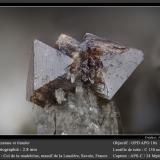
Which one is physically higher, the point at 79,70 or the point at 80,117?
the point at 79,70

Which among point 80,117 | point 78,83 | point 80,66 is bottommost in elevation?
point 80,117

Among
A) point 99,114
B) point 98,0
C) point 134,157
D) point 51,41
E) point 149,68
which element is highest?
point 98,0

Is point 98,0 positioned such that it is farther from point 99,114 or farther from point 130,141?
point 130,141

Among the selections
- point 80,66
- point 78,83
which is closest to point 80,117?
point 78,83

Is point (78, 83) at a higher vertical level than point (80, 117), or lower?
higher

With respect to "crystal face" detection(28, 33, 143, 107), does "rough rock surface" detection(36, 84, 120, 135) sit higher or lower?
lower

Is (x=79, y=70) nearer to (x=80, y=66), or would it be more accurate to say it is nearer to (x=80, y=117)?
(x=80, y=66)

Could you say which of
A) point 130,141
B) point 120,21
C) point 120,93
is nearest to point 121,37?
point 120,21

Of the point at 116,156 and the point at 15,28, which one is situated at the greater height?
the point at 15,28
